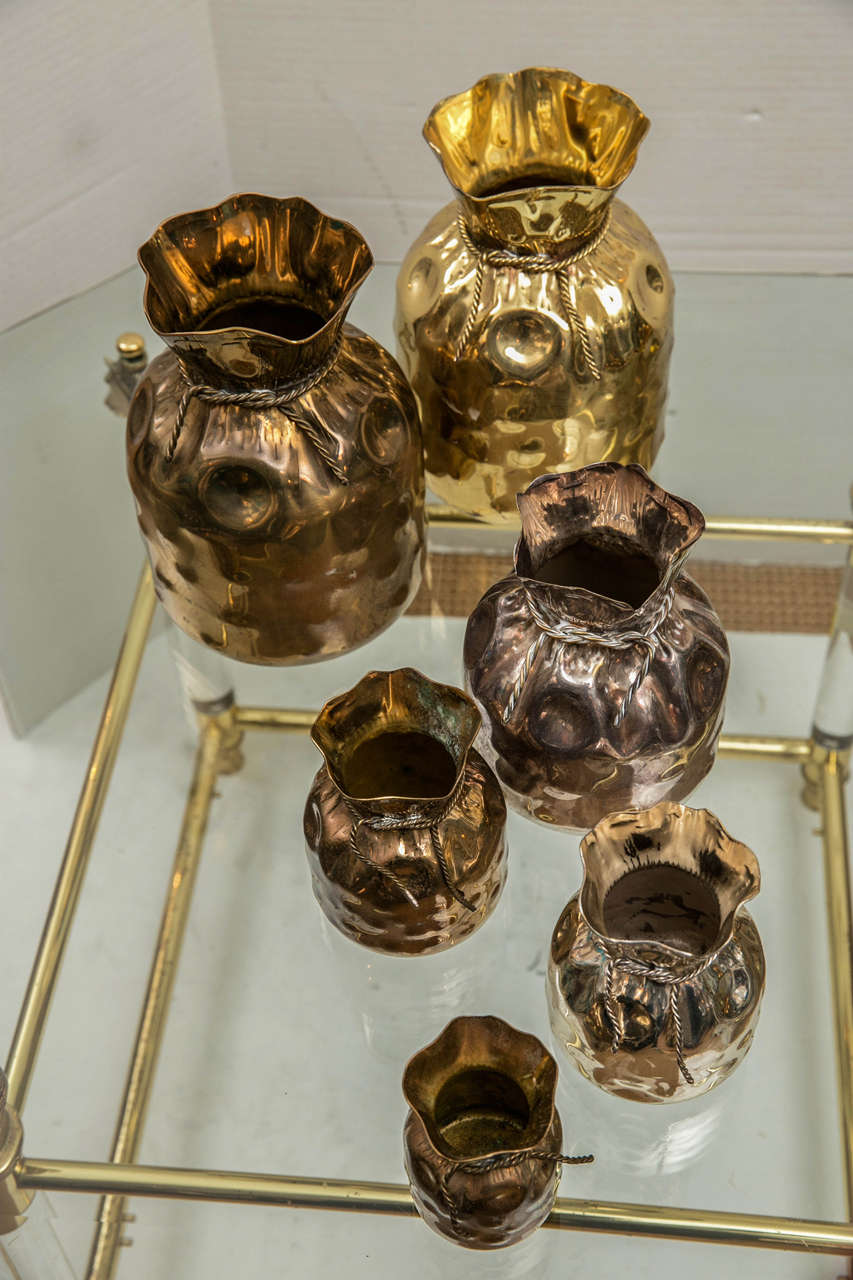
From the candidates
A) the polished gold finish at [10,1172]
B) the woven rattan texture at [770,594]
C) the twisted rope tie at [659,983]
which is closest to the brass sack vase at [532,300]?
the twisted rope tie at [659,983]

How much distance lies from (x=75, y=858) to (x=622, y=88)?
58 cm

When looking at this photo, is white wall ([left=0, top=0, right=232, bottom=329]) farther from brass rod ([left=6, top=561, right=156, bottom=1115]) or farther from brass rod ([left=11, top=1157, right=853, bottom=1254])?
brass rod ([left=11, top=1157, right=853, bottom=1254])

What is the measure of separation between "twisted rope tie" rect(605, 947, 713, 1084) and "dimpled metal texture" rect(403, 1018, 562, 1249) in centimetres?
3

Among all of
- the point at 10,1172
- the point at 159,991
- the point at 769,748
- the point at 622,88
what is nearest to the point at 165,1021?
the point at 159,991

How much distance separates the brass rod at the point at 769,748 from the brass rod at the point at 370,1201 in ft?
1.07

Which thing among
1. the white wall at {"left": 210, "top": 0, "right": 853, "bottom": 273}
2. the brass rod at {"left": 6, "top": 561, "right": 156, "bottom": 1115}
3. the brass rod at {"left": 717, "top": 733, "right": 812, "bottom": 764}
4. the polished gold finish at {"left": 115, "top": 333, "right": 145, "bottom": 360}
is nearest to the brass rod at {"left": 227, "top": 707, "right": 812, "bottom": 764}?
the brass rod at {"left": 717, "top": 733, "right": 812, "bottom": 764}

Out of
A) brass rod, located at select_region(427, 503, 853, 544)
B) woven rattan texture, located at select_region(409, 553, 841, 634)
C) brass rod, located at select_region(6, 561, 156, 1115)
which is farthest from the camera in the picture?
woven rattan texture, located at select_region(409, 553, 841, 634)

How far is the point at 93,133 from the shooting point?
86cm

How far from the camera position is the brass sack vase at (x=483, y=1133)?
51 centimetres

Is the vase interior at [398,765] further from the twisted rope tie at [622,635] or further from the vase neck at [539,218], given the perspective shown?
the vase neck at [539,218]

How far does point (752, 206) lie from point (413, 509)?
49 cm

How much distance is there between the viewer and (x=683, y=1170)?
2.16 ft

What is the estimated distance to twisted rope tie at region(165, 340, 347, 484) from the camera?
54 centimetres

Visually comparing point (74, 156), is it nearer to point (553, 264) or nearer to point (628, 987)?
point (553, 264)
